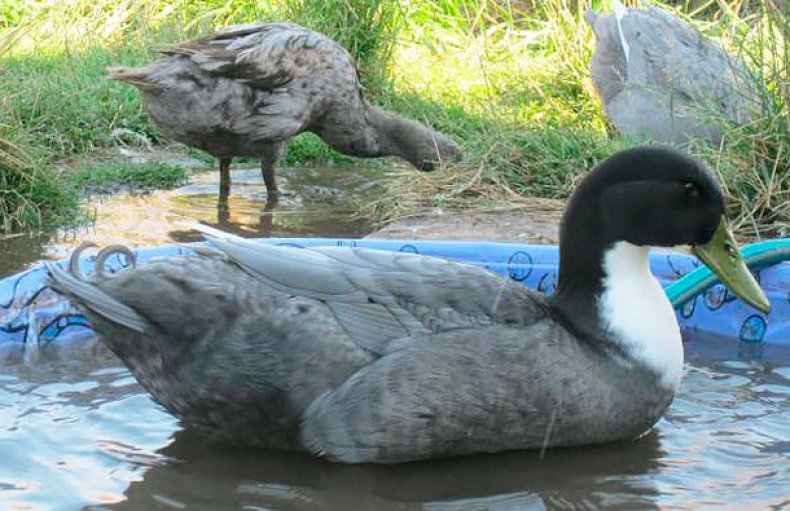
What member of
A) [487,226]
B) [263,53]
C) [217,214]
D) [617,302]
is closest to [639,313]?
[617,302]

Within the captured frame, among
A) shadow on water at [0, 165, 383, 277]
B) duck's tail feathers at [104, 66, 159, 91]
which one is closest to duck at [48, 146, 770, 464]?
shadow on water at [0, 165, 383, 277]

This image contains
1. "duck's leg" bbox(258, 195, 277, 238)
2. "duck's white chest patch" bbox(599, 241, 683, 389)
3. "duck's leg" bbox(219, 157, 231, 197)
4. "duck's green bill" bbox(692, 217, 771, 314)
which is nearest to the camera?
"duck's white chest patch" bbox(599, 241, 683, 389)

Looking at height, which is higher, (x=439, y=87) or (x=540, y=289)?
(x=439, y=87)

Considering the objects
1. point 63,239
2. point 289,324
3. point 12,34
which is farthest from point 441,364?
point 12,34

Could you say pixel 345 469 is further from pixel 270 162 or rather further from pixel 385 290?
pixel 270 162

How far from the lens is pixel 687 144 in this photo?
6.96 m

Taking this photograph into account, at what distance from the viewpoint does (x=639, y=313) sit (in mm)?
3963

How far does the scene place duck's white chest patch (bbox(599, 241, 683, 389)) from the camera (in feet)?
12.9

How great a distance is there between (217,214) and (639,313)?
3.89m

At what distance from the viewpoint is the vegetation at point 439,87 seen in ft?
21.8

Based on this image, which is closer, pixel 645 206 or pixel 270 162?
pixel 645 206

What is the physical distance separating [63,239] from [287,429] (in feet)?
10.3

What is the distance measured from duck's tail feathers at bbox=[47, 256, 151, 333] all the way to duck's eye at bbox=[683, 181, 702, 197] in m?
1.65

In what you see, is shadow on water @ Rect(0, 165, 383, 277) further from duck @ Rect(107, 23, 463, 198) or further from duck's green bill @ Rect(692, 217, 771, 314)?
duck's green bill @ Rect(692, 217, 771, 314)
